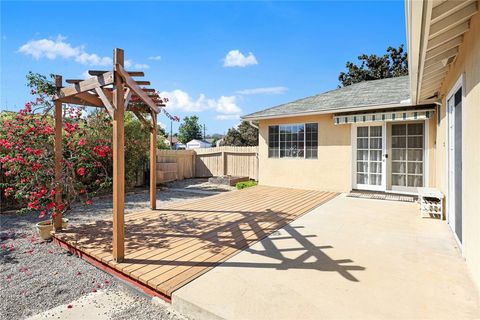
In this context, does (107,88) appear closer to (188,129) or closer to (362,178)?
(362,178)

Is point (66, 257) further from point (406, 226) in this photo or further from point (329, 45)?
point (329, 45)

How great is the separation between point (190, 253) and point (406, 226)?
400cm

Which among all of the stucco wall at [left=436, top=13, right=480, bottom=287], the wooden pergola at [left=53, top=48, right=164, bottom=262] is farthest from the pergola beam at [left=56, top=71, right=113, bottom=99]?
the stucco wall at [left=436, top=13, right=480, bottom=287]

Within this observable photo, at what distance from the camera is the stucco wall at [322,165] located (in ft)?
27.7

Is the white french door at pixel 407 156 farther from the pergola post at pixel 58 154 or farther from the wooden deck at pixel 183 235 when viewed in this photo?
the pergola post at pixel 58 154

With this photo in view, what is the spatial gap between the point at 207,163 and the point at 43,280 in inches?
449

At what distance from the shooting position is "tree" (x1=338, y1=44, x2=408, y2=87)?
953 inches

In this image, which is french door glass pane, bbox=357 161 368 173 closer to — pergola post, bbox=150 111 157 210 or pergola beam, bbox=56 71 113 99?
pergola post, bbox=150 111 157 210

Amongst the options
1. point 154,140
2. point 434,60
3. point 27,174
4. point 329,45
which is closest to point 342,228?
point 434,60

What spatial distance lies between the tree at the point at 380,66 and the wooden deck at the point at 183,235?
22.6 meters

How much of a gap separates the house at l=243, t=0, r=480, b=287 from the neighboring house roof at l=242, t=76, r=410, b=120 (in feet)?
0.11

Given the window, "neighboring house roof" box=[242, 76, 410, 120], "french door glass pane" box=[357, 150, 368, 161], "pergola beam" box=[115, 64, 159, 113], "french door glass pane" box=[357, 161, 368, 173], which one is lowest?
"french door glass pane" box=[357, 161, 368, 173]

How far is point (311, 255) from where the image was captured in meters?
3.54

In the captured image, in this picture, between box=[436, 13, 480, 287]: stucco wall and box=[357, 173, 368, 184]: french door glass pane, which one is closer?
box=[436, 13, 480, 287]: stucco wall
